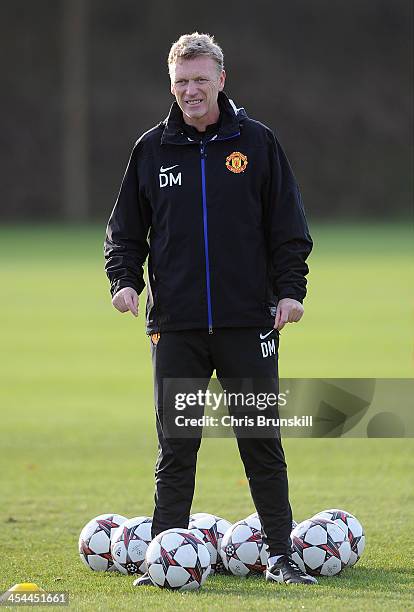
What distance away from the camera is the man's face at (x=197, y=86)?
5297 mm

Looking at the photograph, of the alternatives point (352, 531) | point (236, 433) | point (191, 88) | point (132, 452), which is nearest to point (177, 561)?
point (236, 433)

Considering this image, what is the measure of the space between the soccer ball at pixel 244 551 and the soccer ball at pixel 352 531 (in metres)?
0.36

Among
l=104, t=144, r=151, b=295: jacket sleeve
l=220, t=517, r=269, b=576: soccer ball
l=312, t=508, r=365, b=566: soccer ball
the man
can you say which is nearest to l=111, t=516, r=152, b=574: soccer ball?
the man

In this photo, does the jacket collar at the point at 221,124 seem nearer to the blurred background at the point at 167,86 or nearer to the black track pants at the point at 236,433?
the black track pants at the point at 236,433

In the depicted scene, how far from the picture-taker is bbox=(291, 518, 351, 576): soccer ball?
5570 millimetres

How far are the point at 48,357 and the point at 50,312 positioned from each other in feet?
13.2

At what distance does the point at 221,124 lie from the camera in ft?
17.7

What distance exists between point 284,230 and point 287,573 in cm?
137

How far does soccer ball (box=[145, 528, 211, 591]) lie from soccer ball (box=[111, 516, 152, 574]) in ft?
0.88

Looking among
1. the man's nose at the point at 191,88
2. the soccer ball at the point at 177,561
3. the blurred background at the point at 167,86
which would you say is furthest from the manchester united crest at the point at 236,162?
the blurred background at the point at 167,86

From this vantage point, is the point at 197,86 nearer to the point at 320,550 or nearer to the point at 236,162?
the point at 236,162

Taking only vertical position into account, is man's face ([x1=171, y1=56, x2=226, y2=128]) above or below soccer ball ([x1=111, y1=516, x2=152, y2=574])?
above

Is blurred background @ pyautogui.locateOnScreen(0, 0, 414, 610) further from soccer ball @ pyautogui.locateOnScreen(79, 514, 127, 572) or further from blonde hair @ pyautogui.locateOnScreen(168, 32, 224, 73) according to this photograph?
blonde hair @ pyautogui.locateOnScreen(168, 32, 224, 73)

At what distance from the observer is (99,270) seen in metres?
A: 23.9
